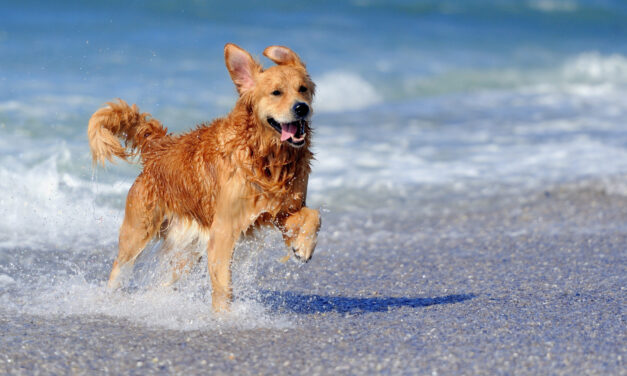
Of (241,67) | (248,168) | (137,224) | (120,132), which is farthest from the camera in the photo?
(120,132)

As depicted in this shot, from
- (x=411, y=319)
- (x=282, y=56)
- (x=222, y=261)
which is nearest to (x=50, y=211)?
(x=222, y=261)

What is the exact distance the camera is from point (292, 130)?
15.8 feet

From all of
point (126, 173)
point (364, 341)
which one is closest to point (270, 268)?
point (364, 341)

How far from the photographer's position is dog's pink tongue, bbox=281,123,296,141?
4.76 m

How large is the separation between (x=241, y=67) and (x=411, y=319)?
5.87 ft

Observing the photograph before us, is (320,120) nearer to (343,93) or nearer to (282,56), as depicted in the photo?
(343,93)

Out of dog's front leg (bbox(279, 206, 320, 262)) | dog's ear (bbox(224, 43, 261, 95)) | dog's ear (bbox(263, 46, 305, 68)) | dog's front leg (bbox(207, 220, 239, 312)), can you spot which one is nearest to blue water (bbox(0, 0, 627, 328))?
dog's ear (bbox(263, 46, 305, 68))

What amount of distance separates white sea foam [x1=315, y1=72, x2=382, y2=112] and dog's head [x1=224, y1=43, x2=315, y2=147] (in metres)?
10.0

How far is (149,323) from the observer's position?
15.8 ft

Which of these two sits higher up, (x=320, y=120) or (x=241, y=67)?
(x=241, y=67)

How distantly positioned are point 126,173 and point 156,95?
4.89m

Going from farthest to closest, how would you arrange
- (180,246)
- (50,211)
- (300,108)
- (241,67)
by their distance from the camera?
(50,211)
(180,246)
(241,67)
(300,108)

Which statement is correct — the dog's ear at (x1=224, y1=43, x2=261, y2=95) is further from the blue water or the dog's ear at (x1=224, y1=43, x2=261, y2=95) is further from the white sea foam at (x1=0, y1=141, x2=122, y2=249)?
the white sea foam at (x1=0, y1=141, x2=122, y2=249)

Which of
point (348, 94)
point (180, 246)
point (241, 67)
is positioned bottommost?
point (180, 246)
